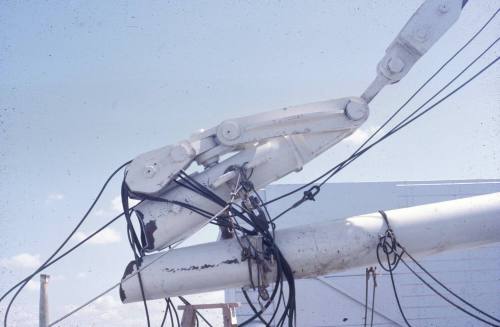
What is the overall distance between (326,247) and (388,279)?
644cm

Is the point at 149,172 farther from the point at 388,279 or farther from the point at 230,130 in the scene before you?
the point at 388,279

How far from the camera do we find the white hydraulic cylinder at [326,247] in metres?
3.93

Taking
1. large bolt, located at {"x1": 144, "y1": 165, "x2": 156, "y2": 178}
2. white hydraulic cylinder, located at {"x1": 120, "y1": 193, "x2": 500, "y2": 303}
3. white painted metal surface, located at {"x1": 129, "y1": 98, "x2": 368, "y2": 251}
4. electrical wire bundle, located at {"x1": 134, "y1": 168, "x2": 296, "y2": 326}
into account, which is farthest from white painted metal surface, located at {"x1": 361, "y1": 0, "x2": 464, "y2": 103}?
large bolt, located at {"x1": 144, "y1": 165, "x2": 156, "y2": 178}

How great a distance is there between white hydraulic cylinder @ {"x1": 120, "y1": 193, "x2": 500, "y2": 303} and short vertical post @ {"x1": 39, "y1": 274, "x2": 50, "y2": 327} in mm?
1787

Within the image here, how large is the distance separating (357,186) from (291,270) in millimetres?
6362

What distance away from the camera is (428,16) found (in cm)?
419

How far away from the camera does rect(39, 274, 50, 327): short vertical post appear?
5.38 metres

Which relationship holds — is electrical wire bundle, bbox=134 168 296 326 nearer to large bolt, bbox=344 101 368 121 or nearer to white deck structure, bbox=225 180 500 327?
large bolt, bbox=344 101 368 121

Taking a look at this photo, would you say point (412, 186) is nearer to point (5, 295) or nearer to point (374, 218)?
point (374, 218)

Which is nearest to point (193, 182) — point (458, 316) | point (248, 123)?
point (248, 123)

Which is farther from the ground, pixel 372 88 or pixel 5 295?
pixel 372 88

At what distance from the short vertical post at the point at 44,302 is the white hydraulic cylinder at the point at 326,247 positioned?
70.3 inches

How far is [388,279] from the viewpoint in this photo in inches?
392

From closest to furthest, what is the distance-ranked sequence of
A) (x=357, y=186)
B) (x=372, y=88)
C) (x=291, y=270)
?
(x=291, y=270)
(x=372, y=88)
(x=357, y=186)
